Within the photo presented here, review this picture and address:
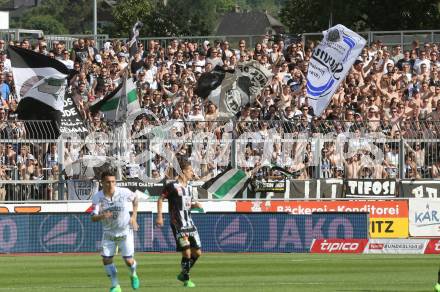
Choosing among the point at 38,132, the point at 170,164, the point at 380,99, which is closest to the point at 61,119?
the point at 38,132

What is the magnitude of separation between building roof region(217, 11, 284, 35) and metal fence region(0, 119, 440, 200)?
146 m

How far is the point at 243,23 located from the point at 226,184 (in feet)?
499

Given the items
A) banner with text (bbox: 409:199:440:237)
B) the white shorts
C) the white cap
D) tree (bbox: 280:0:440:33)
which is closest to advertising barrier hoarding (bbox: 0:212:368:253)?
banner with text (bbox: 409:199:440:237)

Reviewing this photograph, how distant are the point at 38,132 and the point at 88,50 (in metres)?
7.32

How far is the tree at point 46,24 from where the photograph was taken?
178625mm

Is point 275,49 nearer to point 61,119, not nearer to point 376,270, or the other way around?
Result: point 61,119

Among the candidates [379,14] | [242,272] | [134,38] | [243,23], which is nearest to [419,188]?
[134,38]

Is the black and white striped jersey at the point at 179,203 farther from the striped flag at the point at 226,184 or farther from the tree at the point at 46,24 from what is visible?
the tree at the point at 46,24

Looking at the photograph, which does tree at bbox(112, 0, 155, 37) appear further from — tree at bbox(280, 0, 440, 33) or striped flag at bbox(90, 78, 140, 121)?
striped flag at bbox(90, 78, 140, 121)

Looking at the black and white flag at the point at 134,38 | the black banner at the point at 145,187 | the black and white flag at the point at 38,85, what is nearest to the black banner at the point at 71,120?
the black and white flag at the point at 38,85

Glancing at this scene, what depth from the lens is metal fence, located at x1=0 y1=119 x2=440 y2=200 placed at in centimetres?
3111

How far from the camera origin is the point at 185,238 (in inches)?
809

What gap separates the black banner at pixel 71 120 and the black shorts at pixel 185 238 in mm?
11050

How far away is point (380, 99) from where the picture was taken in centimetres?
3497
